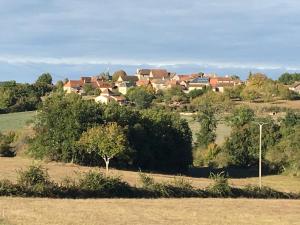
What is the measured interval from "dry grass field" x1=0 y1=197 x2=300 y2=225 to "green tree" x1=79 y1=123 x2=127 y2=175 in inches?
1167

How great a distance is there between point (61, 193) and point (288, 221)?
540 inches

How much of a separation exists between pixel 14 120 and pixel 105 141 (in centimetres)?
5349

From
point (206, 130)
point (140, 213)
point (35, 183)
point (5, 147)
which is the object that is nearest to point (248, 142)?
point (206, 130)

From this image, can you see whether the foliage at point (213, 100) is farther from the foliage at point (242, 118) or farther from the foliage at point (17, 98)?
the foliage at point (17, 98)

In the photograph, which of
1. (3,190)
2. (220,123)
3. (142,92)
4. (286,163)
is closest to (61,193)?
(3,190)

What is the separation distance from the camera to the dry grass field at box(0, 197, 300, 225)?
2331cm

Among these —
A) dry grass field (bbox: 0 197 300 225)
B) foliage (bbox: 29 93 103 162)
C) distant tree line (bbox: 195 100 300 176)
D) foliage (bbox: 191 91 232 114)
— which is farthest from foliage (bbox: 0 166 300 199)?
foliage (bbox: 191 91 232 114)

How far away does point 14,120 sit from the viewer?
4464 inches

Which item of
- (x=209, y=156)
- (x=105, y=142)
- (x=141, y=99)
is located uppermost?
(x=141, y=99)

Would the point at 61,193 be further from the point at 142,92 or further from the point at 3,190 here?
the point at 142,92

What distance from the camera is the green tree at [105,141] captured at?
6462cm

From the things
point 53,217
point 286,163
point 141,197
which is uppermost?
point 53,217

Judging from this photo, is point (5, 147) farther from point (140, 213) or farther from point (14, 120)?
point (140, 213)

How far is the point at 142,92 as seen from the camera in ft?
493
